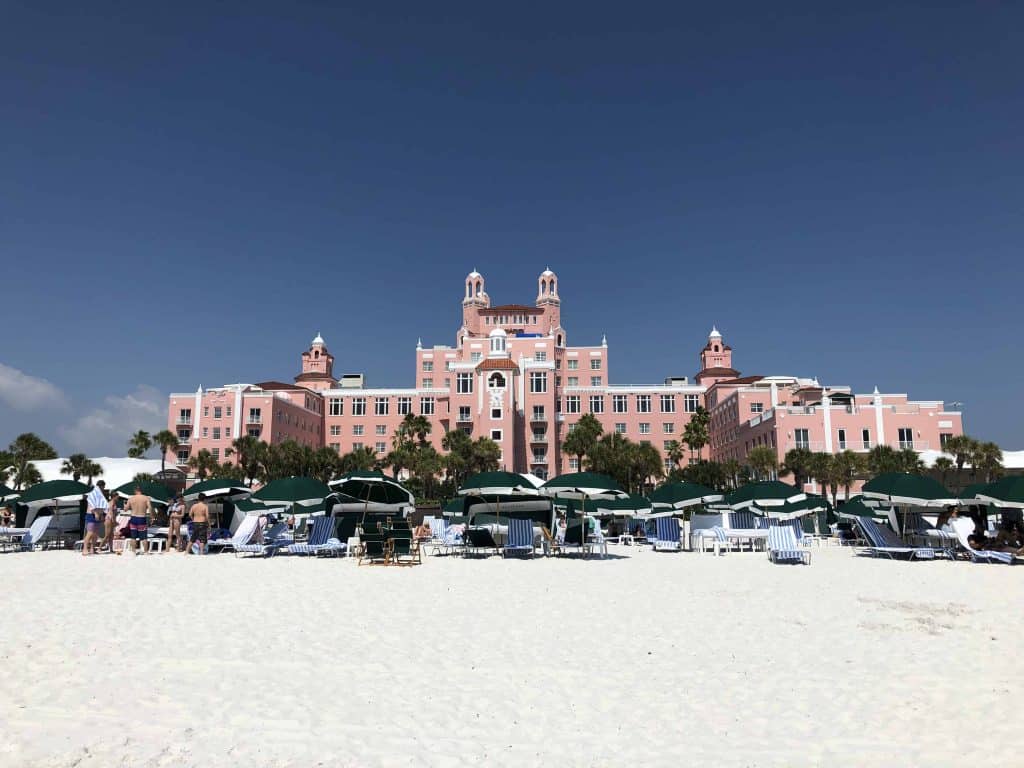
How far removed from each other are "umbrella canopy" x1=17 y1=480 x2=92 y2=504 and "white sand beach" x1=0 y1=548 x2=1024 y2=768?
31.5 feet

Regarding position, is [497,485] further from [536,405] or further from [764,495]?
[536,405]

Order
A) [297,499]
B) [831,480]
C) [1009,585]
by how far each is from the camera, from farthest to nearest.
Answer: [831,480]
[297,499]
[1009,585]

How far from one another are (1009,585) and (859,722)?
10466 millimetres

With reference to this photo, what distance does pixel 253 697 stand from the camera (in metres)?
5.96

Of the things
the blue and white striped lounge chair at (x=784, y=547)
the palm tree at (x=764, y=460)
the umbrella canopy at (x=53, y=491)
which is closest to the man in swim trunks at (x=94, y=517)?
the umbrella canopy at (x=53, y=491)

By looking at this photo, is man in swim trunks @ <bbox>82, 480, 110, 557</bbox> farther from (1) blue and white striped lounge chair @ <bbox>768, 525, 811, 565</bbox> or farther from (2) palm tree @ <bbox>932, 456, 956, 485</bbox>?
(2) palm tree @ <bbox>932, 456, 956, 485</bbox>

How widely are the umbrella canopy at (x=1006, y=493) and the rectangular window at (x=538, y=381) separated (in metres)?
52.9

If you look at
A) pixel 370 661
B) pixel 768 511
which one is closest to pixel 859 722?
pixel 370 661

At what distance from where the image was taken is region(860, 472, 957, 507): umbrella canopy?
1975 centimetres

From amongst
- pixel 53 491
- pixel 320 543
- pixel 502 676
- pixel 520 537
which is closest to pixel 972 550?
pixel 520 537

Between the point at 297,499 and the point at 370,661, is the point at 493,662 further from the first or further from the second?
the point at 297,499

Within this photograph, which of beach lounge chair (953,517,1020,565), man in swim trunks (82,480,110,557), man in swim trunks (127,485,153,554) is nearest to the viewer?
beach lounge chair (953,517,1020,565)

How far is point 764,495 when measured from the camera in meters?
24.8

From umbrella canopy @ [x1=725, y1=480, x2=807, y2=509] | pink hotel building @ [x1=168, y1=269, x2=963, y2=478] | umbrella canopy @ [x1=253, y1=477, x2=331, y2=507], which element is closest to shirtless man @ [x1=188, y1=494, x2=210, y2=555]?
umbrella canopy @ [x1=253, y1=477, x2=331, y2=507]
